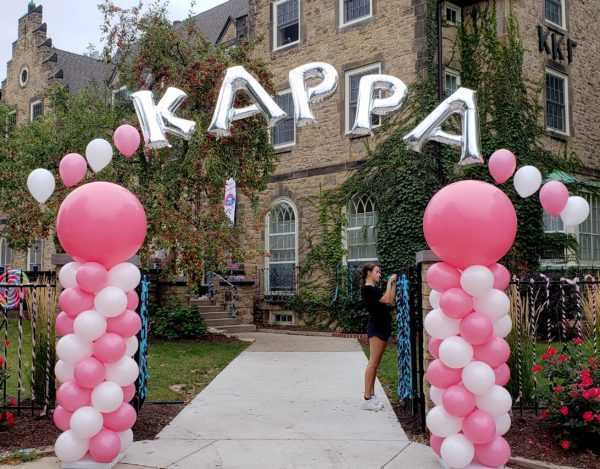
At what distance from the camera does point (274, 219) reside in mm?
18656

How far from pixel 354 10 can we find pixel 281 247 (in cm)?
701

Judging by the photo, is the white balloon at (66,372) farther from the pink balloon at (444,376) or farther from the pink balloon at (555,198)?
the pink balloon at (555,198)

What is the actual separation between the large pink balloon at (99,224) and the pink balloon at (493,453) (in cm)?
337

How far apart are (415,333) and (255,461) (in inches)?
92.1

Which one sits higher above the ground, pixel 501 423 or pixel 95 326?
pixel 95 326

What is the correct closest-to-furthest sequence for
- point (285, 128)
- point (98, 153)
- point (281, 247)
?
point (98, 153), point (281, 247), point (285, 128)

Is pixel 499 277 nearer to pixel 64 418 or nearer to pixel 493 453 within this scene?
pixel 493 453

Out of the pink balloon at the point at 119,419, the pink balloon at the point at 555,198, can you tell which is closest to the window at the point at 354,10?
the pink balloon at the point at 555,198

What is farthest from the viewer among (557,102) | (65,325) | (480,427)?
(557,102)

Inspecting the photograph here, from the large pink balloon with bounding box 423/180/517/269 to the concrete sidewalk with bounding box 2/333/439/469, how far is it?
185cm

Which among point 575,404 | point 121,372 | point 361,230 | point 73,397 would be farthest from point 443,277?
point 361,230

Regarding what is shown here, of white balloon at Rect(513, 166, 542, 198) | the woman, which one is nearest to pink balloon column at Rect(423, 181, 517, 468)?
white balloon at Rect(513, 166, 542, 198)

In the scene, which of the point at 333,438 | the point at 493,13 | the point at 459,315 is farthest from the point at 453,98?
the point at 493,13

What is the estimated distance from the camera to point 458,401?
4.88m
